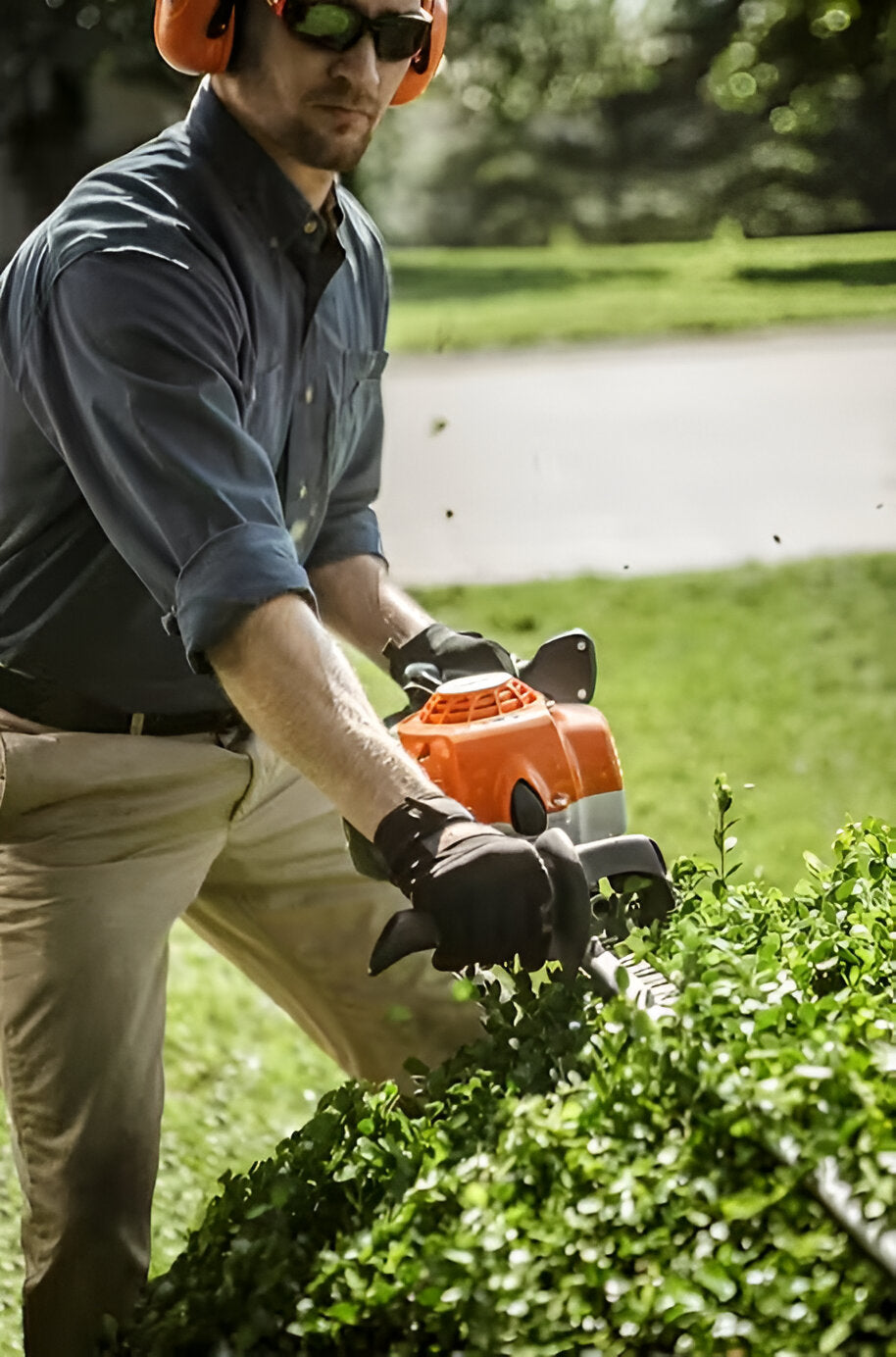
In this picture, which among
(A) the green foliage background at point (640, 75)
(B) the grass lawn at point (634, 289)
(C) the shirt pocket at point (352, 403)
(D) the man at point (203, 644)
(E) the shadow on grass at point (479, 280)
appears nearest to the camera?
(D) the man at point (203, 644)

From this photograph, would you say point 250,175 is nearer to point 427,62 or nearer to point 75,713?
point 427,62

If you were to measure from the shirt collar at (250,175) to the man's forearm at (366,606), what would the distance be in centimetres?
46

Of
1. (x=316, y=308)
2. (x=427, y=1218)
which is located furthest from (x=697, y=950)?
(x=316, y=308)

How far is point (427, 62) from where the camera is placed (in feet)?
6.22

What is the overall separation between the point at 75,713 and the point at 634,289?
3.63 m

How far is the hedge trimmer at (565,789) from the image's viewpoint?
158cm

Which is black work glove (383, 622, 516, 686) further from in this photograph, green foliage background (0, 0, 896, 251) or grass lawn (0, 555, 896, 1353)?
green foliage background (0, 0, 896, 251)

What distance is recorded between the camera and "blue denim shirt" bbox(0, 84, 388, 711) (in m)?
1.52

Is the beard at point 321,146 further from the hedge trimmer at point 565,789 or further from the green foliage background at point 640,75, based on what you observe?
the green foliage background at point 640,75

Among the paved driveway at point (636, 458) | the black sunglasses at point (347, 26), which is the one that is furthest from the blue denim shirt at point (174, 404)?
the paved driveway at point (636, 458)

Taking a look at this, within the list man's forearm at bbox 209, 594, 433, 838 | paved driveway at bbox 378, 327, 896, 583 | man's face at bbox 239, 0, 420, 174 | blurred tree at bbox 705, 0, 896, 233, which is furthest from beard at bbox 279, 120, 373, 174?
paved driveway at bbox 378, 327, 896, 583

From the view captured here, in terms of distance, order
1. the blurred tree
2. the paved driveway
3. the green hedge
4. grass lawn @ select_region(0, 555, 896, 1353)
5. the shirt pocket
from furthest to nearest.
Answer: the paved driveway, the blurred tree, grass lawn @ select_region(0, 555, 896, 1353), the shirt pocket, the green hedge

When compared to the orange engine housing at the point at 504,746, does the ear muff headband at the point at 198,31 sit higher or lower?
higher

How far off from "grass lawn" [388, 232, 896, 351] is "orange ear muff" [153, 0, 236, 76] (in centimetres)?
160
